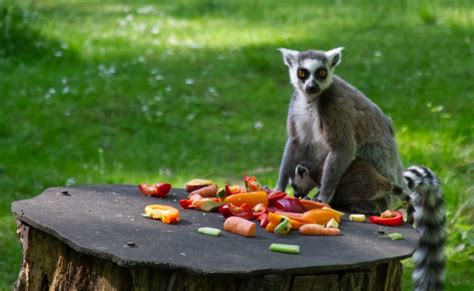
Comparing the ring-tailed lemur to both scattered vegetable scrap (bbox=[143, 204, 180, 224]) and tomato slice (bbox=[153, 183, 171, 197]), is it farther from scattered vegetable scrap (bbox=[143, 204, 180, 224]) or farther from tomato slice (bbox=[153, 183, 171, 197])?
scattered vegetable scrap (bbox=[143, 204, 180, 224])

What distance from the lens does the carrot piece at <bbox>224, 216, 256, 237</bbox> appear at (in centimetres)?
401

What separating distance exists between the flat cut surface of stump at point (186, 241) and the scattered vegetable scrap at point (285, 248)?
1.2 inches

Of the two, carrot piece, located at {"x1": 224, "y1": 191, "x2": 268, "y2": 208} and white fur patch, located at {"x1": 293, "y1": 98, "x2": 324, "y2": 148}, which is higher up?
white fur patch, located at {"x1": 293, "y1": 98, "x2": 324, "y2": 148}

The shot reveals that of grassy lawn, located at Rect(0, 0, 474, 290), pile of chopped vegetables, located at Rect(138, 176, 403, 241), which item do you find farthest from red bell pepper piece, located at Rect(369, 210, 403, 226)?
grassy lawn, located at Rect(0, 0, 474, 290)

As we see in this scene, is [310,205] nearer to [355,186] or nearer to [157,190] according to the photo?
[355,186]

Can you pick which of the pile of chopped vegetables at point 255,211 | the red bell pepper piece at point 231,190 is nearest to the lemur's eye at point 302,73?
the pile of chopped vegetables at point 255,211

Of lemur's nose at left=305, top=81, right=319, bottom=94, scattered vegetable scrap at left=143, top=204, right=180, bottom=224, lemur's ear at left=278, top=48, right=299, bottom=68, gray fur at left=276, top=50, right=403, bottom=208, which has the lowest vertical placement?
scattered vegetable scrap at left=143, top=204, right=180, bottom=224

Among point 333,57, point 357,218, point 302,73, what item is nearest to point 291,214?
point 357,218

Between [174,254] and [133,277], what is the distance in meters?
0.20

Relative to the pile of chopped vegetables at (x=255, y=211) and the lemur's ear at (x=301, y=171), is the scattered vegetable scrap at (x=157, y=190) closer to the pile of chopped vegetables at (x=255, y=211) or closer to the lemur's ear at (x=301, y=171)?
the pile of chopped vegetables at (x=255, y=211)

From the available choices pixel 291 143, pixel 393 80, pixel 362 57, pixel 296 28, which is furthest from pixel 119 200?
pixel 296 28

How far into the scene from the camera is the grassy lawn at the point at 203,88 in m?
7.66

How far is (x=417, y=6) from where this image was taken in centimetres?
1241

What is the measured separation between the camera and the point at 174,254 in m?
3.66
